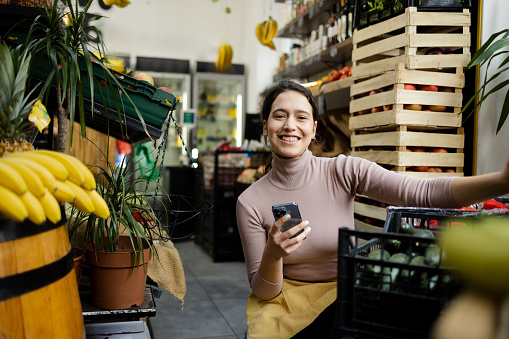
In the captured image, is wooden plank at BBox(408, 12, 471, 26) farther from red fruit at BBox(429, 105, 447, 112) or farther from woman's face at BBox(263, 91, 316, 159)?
woman's face at BBox(263, 91, 316, 159)

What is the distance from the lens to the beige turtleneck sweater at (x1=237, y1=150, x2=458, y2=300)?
4.98 feet

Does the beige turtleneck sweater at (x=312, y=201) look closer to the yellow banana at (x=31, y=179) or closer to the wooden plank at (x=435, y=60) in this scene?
the yellow banana at (x=31, y=179)

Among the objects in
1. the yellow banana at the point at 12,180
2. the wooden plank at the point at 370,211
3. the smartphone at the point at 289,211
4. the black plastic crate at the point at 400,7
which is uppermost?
the black plastic crate at the point at 400,7

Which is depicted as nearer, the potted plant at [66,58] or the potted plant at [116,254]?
the potted plant at [66,58]

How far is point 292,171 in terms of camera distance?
5.33 ft

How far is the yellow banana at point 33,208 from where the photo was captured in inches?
34.2

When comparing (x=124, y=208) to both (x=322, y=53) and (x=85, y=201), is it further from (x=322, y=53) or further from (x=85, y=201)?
(x=322, y=53)

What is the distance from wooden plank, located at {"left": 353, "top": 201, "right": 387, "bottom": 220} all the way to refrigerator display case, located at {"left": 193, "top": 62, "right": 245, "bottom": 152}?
572 cm

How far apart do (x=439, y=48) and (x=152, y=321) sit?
2.51m

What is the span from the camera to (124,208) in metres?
1.58

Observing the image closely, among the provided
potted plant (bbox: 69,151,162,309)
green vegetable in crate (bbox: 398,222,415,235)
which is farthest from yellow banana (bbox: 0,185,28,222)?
green vegetable in crate (bbox: 398,222,415,235)

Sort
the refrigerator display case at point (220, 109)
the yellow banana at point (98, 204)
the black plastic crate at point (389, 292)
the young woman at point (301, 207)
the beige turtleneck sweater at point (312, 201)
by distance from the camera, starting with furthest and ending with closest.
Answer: the refrigerator display case at point (220, 109) < the beige turtleneck sweater at point (312, 201) < the young woman at point (301, 207) < the yellow banana at point (98, 204) < the black plastic crate at point (389, 292)

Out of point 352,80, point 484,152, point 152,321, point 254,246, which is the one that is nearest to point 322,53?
point 352,80

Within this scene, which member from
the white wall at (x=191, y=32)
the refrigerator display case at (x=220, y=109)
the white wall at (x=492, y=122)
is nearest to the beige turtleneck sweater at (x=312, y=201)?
the white wall at (x=492, y=122)
